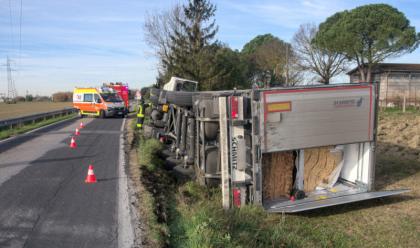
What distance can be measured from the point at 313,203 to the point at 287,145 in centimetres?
108

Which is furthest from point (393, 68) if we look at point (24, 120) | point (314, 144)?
point (314, 144)

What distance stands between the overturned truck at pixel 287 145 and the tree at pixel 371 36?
28.6m

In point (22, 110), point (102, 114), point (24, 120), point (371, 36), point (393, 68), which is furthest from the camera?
point (22, 110)

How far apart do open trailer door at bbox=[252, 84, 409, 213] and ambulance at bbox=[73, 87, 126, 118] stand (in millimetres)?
19834

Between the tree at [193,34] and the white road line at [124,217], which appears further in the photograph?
the tree at [193,34]

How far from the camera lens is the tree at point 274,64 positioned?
1678 inches

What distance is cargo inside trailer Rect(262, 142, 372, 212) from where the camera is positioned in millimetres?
6316

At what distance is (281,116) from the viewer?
595 centimetres

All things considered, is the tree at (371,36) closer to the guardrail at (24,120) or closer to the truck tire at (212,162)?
the guardrail at (24,120)

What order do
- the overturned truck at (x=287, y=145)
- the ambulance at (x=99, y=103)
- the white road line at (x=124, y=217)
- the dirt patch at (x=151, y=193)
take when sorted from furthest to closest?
the ambulance at (x=99, y=103), the overturned truck at (x=287, y=145), the dirt patch at (x=151, y=193), the white road line at (x=124, y=217)

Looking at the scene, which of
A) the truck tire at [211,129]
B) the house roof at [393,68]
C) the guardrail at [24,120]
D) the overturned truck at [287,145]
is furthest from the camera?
the house roof at [393,68]

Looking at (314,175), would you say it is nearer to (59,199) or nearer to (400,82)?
(59,199)

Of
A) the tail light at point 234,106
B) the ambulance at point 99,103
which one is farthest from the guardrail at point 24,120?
the tail light at point 234,106

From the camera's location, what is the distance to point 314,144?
6211mm
